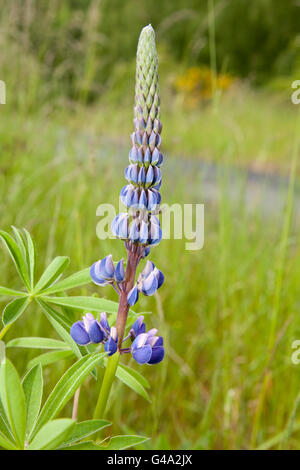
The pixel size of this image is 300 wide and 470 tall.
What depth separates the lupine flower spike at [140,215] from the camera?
0.64 meters

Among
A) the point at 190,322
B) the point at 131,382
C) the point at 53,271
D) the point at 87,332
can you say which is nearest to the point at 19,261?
the point at 53,271

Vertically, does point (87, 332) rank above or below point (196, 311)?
above

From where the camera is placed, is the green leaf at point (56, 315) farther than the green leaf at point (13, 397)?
Yes

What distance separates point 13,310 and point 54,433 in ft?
0.68

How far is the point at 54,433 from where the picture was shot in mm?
523

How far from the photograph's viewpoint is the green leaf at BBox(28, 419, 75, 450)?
515mm

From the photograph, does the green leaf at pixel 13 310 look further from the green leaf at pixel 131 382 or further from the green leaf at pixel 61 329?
the green leaf at pixel 131 382

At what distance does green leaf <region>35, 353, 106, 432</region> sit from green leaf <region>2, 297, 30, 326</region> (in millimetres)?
101

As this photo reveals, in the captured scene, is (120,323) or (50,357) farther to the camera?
(50,357)

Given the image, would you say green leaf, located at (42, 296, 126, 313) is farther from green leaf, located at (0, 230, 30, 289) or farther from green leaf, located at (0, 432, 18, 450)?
green leaf, located at (0, 432, 18, 450)

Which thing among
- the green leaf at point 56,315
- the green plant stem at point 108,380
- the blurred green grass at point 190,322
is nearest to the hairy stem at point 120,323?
the green plant stem at point 108,380

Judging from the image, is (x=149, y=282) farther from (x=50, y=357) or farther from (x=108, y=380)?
(x=50, y=357)

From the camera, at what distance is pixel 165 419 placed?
163cm
